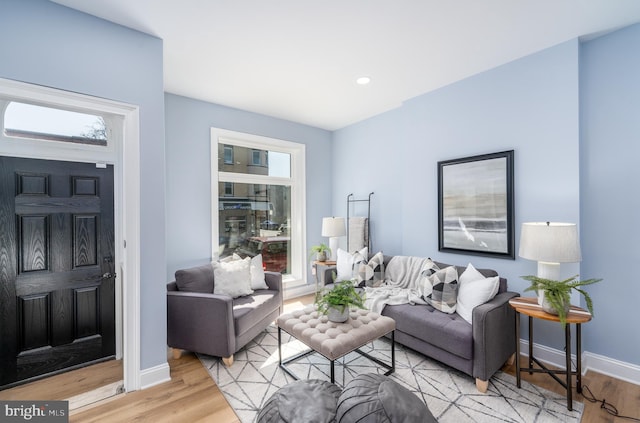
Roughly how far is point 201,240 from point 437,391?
2.99m

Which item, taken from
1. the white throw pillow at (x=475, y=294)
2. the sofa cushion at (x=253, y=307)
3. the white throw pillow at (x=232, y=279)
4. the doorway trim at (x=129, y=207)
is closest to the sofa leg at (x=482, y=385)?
the white throw pillow at (x=475, y=294)

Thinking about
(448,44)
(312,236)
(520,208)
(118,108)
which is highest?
(448,44)

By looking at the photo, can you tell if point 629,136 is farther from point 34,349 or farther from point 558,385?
point 34,349

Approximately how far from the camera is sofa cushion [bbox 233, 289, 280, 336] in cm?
256

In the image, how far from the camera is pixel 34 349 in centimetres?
228

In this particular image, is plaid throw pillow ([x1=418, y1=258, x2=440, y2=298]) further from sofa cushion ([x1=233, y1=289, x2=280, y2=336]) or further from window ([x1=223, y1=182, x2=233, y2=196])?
window ([x1=223, y1=182, x2=233, y2=196])

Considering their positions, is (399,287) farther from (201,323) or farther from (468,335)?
(201,323)

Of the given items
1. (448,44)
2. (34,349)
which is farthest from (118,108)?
(448,44)

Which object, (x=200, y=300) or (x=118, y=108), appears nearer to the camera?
(x=118, y=108)

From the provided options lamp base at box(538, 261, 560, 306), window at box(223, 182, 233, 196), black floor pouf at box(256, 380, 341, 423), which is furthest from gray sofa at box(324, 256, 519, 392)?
window at box(223, 182, 233, 196)

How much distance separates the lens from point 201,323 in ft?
8.10

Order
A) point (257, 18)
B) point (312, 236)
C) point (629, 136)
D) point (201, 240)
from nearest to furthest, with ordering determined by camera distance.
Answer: point (257, 18)
point (629, 136)
point (201, 240)
point (312, 236)

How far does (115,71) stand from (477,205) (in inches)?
138

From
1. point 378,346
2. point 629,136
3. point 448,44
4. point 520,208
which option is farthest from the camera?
point 378,346
